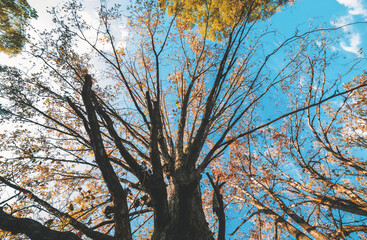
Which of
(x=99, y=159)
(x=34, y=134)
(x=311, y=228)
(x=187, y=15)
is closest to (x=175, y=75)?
(x=187, y=15)

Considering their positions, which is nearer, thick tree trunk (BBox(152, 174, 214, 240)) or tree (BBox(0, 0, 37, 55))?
thick tree trunk (BBox(152, 174, 214, 240))

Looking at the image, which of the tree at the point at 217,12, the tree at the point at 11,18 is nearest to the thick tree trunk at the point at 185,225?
the tree at the point at 217,12

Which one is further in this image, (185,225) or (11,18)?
(11,18)

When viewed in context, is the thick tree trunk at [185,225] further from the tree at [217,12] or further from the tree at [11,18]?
the tree at [11,18]

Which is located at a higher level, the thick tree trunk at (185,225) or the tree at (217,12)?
the tree at (217,12)

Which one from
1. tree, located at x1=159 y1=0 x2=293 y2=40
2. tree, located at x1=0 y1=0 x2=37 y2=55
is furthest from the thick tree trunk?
tree, located at x1=0 y1=0 x2=37 y2=55

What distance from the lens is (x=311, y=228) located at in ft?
15.0

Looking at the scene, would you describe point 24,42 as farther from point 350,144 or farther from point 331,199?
point 350,144

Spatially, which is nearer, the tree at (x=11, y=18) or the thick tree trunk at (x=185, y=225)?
the thick tree trunk at (x=185, y=225)

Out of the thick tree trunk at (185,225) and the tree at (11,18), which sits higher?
the tree at (11,18)

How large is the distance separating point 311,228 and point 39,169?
959 cm

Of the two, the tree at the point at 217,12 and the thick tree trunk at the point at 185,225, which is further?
the tree at the point at 217,12

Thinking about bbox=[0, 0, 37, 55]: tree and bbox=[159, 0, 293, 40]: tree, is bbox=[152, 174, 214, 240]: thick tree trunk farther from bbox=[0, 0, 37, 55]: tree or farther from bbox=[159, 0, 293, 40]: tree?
bbox=[0, 0, 37, 55]: tree

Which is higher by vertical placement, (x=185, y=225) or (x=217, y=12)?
(x=217, y=12)
